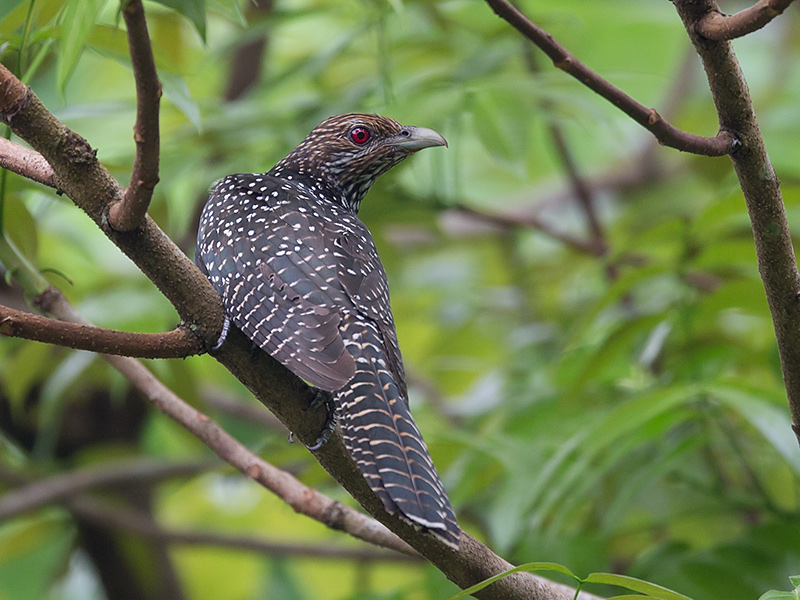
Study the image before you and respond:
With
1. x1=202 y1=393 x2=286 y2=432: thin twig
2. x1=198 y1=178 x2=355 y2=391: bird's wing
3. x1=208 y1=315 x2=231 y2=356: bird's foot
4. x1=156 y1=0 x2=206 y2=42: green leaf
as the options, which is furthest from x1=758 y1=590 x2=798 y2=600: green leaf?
x1=202 y1=393 x2=286 y2=432: thin twig

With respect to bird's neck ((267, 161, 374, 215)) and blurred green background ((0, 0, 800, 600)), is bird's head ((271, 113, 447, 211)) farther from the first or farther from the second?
blurred green background ((0, 0, 800, 600))

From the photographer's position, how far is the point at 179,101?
81.5 inches

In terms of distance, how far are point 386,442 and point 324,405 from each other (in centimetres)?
21

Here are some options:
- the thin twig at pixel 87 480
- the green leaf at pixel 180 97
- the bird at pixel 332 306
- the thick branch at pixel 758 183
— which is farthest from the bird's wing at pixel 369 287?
the thin twig at pixel 87 480

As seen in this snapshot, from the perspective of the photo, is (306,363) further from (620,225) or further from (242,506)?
(242,506)

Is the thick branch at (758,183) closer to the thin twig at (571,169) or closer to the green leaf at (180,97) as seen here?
the green leaf at (180,97)

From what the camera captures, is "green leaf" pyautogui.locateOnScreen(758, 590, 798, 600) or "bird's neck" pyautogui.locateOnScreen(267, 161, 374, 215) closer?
"green leaf" pyautogui.locateOnScreen(758, 590, 798, 600)

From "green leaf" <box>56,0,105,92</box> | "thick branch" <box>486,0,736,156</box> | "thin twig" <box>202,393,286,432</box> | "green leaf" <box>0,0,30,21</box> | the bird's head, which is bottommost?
"thin twig" <box>202,393,286,432</box>

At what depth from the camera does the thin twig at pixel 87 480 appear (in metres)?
3.92

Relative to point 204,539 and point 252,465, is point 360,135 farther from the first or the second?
point 204,539

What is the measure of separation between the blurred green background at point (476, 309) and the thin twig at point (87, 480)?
114 mm

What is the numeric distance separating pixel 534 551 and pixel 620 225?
2.28 m

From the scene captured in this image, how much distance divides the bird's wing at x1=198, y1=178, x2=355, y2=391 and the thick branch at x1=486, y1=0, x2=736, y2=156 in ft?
2.40

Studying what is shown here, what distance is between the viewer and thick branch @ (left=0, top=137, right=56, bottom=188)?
171 cm
